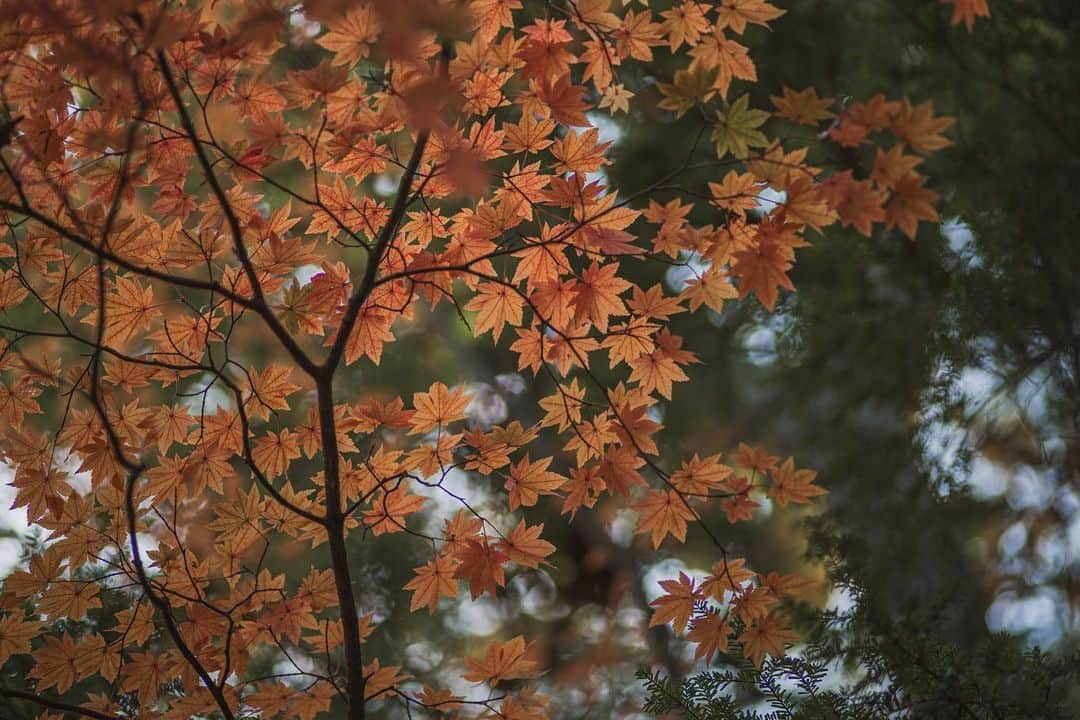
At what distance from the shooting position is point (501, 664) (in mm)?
1347

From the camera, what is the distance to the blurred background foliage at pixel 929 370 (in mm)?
2229

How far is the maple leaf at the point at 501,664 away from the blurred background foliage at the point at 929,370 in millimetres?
467

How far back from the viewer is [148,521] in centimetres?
197

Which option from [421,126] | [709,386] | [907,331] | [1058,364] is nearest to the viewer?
[421,126]

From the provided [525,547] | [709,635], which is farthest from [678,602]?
[525,547]


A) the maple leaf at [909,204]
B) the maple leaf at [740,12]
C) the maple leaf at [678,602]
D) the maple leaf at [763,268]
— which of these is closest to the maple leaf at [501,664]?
the maple leaf at [678,602]

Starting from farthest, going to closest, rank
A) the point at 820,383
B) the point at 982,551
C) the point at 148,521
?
the point at 982,551 < the point at 820,383 < the point at 148,521

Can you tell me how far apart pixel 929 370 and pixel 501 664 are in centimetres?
180

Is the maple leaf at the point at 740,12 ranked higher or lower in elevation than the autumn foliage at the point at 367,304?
higher

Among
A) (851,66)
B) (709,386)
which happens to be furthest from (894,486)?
(709,386)

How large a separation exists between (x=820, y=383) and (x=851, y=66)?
1089 millimetres

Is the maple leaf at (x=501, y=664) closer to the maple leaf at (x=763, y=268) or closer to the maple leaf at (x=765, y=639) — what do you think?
the maple leaf at (x=765, y=639)

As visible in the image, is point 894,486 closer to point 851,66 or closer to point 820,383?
point 820,383

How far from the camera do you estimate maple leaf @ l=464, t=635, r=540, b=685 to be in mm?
1338
